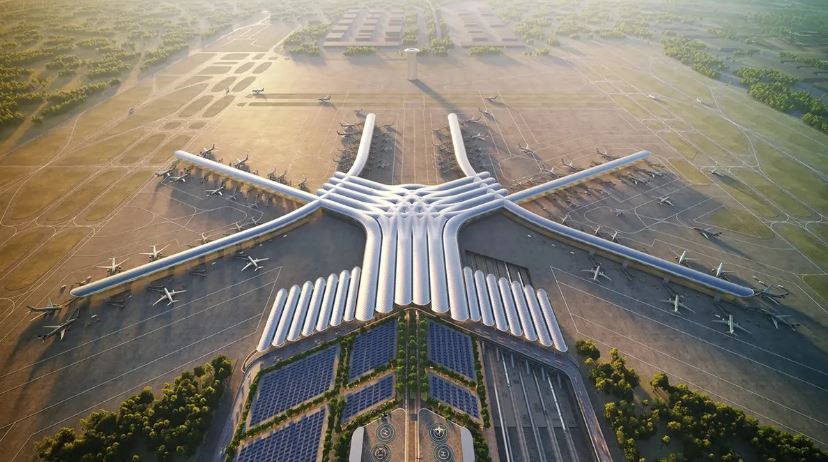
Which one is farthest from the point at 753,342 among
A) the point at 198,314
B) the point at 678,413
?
the point at 198,314

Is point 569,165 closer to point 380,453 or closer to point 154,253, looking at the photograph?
point 380,453

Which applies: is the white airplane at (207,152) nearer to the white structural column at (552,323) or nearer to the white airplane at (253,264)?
the white airplane at (253,264)

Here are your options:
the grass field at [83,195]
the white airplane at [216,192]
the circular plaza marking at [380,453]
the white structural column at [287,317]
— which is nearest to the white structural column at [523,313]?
the circular plaza marking at [380,453]

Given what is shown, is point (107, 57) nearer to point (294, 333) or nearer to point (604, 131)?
point (294, 333)

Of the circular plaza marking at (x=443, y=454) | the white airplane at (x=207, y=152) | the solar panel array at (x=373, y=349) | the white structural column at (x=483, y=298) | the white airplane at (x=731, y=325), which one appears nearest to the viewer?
the circular plaza marking at (x=443, y=454)

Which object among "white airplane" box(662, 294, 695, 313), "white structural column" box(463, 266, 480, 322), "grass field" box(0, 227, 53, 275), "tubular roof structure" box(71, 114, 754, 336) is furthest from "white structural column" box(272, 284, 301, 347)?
"white airplane" box(662, 294, 695, 313)

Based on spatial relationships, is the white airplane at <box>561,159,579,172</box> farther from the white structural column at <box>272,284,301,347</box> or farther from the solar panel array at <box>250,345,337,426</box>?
the solar panel array at <box>250,345,337,426</box>
